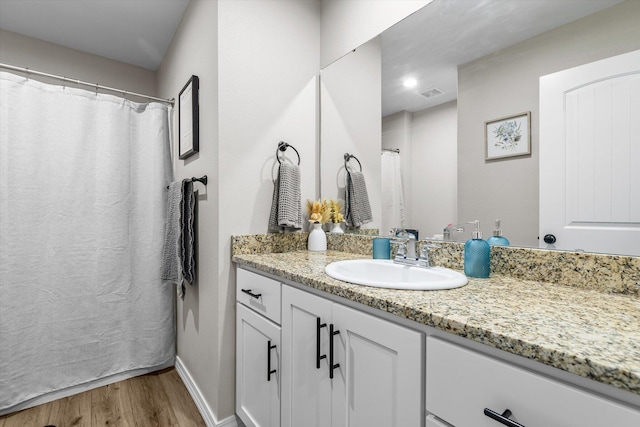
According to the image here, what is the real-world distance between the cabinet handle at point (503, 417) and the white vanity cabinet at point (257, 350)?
0.78 m

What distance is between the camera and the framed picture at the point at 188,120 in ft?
5.55

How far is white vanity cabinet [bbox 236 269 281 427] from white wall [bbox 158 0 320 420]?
0.33ft

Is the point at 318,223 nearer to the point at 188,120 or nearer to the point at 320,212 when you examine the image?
the point at 320,212

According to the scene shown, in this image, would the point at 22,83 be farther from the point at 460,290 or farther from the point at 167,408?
the point at 460,290

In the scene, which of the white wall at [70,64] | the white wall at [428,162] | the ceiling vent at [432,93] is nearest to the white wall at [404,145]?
the white wall at [428,162]

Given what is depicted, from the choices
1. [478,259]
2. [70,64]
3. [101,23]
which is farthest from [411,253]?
[70,64]

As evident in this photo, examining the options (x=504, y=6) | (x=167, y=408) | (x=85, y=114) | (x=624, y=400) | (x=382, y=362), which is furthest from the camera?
(x=85, y=114)

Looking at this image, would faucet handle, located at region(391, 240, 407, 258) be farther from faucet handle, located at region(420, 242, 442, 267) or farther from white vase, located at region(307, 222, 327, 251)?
white vase, located at region(307, 222, 327, 251)

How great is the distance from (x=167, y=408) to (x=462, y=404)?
1737mm

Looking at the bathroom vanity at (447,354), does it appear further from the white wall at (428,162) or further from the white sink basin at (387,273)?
the white wall at (428,162)

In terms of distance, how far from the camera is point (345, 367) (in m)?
0.87

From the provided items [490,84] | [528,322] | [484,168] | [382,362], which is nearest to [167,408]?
[382,362]

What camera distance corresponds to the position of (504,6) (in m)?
1.08

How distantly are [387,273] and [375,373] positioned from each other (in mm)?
507
